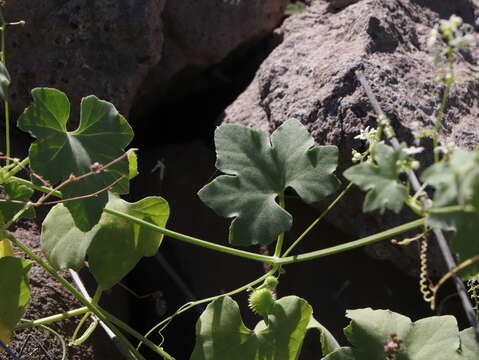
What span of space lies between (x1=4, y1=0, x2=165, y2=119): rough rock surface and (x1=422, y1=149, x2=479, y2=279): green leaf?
3.94 feet

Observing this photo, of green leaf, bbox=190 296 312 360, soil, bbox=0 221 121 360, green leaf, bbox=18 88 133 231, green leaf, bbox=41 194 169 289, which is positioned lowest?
soil, bbox=0 221 121 360

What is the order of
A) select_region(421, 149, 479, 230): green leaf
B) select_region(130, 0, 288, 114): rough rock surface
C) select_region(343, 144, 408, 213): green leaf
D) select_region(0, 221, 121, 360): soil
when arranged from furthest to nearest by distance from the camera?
select_region(130, 0, 288, 114): rough rock surface < select_region(0, 221, 121, 360): soil < select_region(343, 144, 408, 213): green leaf < select_region(421, 149, 479, 230): green leaf

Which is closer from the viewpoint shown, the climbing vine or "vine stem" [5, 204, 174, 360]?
the climbing vine

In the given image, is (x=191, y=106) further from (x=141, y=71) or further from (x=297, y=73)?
(x=297, y=73)

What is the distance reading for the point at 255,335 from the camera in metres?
1.48

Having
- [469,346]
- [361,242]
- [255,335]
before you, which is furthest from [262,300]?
[469,346]

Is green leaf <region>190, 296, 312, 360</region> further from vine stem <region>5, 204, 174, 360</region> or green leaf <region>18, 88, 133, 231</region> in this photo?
green leaf <region>18, 88, 133, 231</region>

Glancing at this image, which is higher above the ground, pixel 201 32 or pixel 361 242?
pixel 201 32

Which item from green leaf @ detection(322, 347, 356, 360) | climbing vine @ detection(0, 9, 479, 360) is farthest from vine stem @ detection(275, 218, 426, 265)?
green leaf @ detection(322, 347, 356, 360)

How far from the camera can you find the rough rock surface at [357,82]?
1.68m

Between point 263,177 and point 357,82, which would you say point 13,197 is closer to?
point 263,177

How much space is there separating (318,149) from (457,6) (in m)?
0.90

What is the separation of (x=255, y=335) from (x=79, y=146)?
1.90 feet

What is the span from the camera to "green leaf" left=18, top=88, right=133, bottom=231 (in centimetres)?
136
